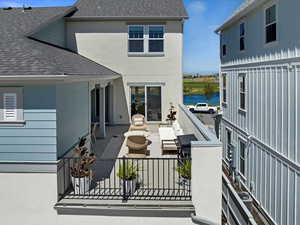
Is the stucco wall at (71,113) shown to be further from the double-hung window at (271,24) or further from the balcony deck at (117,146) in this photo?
the double-hung window at (271,24)

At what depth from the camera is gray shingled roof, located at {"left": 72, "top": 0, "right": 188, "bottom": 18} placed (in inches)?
709

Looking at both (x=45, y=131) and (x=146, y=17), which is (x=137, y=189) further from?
(x=146, y=17)

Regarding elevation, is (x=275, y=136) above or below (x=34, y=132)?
below

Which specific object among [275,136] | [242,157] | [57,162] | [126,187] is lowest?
[242,157]

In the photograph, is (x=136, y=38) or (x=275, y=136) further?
(x=136, y=38)

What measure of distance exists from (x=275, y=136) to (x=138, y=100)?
794cm

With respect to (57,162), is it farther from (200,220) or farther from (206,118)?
(206,118)

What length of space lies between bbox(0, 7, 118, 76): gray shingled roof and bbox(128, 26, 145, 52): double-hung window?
3.65 meters

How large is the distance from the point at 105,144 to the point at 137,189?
5671 mm

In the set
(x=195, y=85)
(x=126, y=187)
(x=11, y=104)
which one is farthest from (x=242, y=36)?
(x=195, y=85)

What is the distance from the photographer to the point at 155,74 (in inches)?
720

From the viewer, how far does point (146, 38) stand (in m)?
18.1

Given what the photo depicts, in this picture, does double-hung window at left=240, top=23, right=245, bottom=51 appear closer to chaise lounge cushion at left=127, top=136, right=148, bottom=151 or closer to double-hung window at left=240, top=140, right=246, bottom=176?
double-hung window at left=240, top=140, right=246, bottom=176

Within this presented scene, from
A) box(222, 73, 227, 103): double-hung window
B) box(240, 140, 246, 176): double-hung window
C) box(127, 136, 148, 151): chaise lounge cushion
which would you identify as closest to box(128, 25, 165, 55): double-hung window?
box(222, 73, 227, 103): double-hung window
